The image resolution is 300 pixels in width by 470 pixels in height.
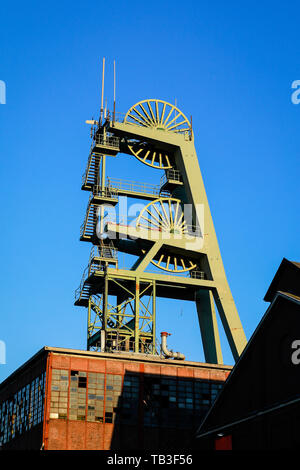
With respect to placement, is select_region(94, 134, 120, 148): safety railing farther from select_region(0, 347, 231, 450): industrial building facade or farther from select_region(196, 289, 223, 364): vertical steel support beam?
select_region(0, 347, 231, 450): industrial building facade

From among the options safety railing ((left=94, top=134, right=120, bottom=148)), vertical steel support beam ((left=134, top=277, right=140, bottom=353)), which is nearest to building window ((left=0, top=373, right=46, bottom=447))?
vertical steel support beam ((left=134, top=277, right=140, bottom=353))

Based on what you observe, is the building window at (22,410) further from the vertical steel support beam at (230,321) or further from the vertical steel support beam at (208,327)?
the vertical steel support beam at (230,321)

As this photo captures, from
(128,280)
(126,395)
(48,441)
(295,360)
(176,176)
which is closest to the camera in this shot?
(295,360)

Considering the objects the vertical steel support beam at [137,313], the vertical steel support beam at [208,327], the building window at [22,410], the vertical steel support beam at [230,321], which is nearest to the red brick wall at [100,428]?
the building window at [22,410]

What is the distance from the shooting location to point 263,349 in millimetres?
34125

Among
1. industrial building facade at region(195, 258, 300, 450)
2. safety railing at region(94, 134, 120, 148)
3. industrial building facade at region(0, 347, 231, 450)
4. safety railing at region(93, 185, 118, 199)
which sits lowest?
industrial building facade at region(195, 258, 300, 450)

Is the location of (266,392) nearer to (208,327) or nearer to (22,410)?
(22,410)

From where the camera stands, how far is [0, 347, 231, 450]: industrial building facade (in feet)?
148

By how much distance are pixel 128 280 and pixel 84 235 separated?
557 cm

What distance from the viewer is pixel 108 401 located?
46.6 meters
